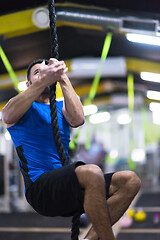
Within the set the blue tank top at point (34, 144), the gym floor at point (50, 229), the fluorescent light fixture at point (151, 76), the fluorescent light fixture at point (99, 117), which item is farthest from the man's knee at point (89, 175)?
the fluorescent light fixture at point (99, 117)

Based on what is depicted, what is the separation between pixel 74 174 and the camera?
1362 mm

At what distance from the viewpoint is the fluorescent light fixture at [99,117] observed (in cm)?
1252

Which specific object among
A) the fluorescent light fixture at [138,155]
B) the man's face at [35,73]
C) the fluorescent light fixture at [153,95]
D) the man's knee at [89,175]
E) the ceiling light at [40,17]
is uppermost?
the fluorescent light fixture at [153,95]

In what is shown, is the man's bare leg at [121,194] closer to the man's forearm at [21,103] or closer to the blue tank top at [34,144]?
the blue tank top at [34,144]

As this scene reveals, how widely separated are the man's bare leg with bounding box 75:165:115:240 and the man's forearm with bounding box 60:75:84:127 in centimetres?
34

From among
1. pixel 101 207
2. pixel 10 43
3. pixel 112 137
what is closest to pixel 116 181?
pixel 101 207

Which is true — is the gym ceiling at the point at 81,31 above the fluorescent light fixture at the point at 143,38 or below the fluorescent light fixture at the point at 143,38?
above

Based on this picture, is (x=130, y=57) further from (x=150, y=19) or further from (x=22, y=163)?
(x=22, y=163)

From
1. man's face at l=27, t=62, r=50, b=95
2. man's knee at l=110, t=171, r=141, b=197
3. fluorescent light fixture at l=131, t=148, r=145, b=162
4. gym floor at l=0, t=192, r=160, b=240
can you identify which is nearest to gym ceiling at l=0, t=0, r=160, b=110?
gym floor at l=0, t=192, r=160, b=240

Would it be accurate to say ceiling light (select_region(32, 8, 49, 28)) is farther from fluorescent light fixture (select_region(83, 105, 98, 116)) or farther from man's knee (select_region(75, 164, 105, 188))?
fluorescent light fixture (select_region(83, 105, 98, 116))

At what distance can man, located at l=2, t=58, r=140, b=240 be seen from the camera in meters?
1.31

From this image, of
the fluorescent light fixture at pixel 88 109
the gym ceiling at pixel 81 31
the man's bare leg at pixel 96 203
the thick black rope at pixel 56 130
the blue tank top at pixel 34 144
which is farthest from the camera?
the fluorescent light fixture at pixel 88 109

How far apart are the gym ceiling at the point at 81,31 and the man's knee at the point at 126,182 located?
2923 mm

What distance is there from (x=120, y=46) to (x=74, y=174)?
16.8 feet
